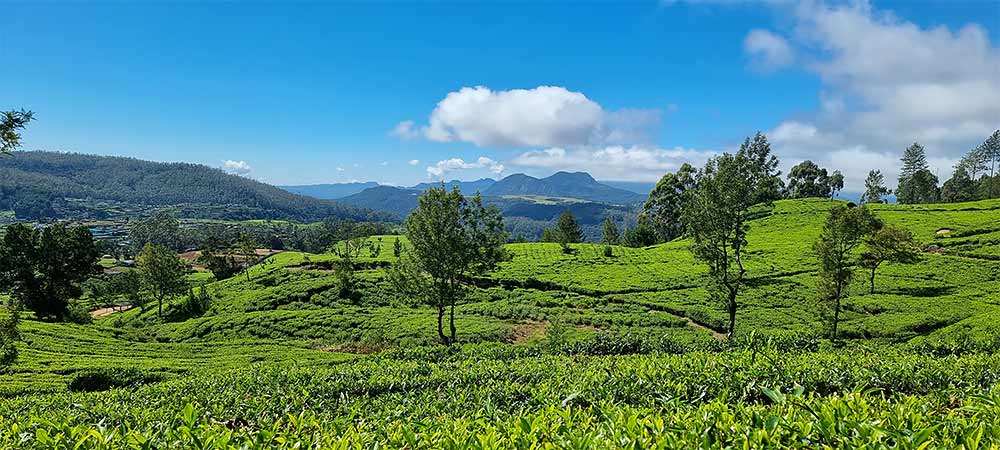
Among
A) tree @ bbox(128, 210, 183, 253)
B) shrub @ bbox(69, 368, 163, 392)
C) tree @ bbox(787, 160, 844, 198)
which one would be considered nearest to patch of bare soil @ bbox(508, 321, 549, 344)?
shrub @ bbox(69, 368, 163, 392)

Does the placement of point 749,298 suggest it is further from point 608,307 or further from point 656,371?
point 656,371

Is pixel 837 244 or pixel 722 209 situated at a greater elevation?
pixel 722 209

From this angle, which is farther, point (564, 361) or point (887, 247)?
point (887, 247)

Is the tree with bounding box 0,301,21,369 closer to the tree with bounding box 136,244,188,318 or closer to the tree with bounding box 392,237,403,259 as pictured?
the tree with bounding box 392,237,403,259

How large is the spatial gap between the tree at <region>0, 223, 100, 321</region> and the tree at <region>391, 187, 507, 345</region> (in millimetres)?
46871

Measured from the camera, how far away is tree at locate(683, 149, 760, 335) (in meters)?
24.3

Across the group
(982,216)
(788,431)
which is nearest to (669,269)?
(982,216)

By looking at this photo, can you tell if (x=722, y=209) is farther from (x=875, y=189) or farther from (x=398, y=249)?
(x=875, y=189)

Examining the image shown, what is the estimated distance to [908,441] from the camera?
2523 millimetres

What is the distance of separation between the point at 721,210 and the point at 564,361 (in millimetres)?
17930

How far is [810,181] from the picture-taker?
114m

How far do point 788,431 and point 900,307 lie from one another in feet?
131

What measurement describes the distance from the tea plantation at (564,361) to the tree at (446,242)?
2803mm

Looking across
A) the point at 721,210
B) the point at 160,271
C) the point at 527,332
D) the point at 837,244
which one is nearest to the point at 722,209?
the point at 721,210
